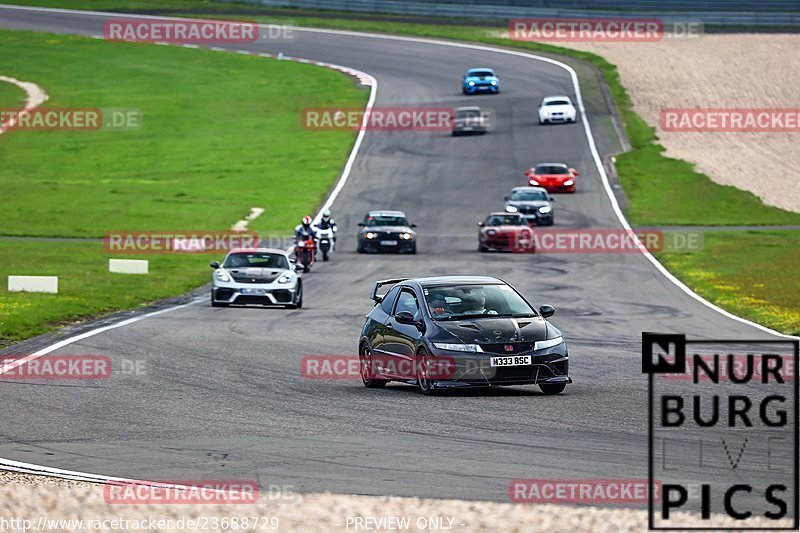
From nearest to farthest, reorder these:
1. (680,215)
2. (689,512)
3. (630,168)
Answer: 1. (689,512)
2. (680,215)
3. (630,168)

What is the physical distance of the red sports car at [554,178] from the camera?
2311 inches

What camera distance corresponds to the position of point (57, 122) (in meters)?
75.2

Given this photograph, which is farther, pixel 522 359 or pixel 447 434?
pixel 522 359

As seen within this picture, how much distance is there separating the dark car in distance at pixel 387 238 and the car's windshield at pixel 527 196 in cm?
718

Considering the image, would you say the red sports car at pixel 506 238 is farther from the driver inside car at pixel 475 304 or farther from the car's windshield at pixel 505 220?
the driver inside car at pixel 475 304

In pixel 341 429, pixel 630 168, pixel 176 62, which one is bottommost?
pixel 341 429

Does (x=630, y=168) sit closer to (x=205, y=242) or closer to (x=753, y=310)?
(x=205, y=242)

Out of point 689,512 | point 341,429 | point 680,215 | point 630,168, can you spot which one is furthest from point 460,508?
point 630,168

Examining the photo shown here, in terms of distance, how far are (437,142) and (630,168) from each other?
11.5m

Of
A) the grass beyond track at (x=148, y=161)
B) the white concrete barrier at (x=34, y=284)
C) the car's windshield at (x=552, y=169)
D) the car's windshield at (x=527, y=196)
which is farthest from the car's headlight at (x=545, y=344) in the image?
Result: the car's windshield at (x=552, y=169)

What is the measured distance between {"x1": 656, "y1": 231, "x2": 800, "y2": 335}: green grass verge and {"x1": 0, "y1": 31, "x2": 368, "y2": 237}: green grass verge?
15.8 m

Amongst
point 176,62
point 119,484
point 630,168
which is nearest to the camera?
point 119,484

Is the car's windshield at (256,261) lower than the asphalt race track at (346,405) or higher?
higher

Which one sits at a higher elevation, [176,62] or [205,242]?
[176,62]
